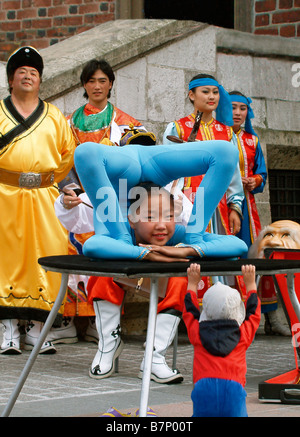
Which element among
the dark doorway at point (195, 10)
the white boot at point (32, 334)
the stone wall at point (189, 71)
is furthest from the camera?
the dark doorway at point (195, 10)

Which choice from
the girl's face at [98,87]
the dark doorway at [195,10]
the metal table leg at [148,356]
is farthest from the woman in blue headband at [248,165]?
the dark doorway at [195,10]

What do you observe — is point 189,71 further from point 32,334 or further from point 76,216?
point 32,334

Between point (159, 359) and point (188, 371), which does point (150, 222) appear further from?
point (188, 371)

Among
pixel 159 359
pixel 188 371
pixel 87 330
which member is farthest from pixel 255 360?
pixel 87 330

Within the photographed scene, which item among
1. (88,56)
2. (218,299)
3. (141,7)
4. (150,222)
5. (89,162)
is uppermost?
(141,7)

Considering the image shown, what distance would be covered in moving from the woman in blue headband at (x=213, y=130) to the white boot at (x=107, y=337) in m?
1.16

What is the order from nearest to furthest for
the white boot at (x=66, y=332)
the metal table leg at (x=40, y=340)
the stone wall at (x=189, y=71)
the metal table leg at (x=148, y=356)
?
the metal table leg at (x=148, y=356), the metal table leg at (x=40, y=340), the white boot at (x=66, y=332), the stone wall at (x=189, y=71)

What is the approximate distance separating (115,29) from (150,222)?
4940 millimetres

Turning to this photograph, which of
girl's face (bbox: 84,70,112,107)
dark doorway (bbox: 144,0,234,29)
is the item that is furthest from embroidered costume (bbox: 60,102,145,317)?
dark doorway (bbox: 144,0,234,29)

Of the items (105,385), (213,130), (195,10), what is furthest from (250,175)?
(195,10)

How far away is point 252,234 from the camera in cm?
663

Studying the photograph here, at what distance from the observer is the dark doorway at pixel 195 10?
13789 millimetres

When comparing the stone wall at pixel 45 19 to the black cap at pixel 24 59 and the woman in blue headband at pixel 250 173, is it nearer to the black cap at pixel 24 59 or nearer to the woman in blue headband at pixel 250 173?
the woman in blue headband at pixel 250 173

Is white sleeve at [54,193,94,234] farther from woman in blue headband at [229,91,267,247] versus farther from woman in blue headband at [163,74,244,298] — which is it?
woman in blue headband at [229,91,267,247]
